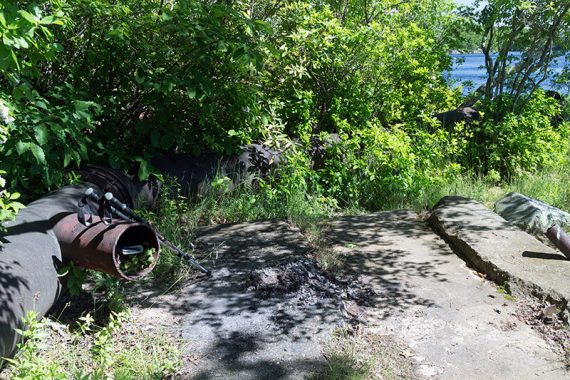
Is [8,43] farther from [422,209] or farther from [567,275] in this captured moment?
[422,209]

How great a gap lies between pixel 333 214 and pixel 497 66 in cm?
465

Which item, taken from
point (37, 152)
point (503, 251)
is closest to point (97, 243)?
point (37, 152)

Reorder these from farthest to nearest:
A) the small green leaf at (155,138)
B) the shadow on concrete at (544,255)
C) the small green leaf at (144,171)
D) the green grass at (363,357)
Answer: the small green leaf at (155,138)
the small green leaf at (144,171)
the shadow on concrete at (544,255)
the green grass at (363,357)

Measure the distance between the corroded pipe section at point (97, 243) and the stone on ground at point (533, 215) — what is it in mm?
4205

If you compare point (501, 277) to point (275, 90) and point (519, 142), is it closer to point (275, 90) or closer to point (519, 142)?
point (275, 90)

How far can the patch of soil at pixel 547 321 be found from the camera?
4.03m

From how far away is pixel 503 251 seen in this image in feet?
17.2

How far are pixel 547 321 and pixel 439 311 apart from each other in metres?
0.79

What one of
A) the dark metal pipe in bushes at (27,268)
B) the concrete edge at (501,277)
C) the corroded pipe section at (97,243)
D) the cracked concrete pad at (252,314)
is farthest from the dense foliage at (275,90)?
the concrete edge at (501,277)

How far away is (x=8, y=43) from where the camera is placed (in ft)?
9.62

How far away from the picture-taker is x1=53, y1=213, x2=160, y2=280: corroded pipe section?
143 inches

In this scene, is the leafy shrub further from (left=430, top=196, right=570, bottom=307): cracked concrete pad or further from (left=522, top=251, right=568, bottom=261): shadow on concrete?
(left=522, top=251, right=568, bottom=261): shadow on concrete

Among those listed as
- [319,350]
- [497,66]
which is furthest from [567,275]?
[497,66]

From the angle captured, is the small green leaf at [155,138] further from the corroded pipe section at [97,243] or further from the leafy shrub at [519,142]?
the leafy shrub at [519,142]
